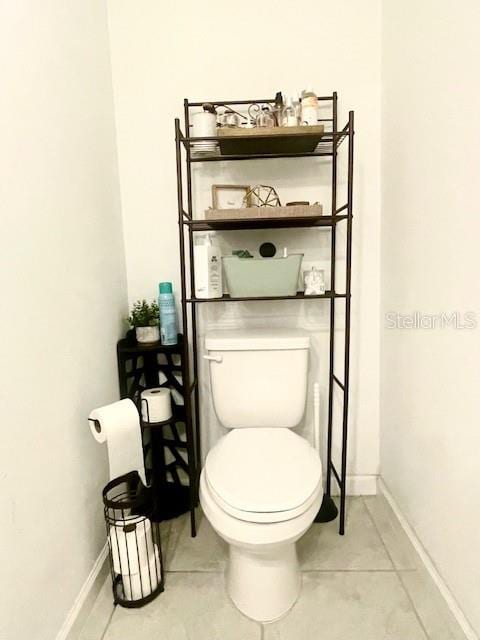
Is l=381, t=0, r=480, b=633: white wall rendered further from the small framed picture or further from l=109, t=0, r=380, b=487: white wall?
the small framed picture

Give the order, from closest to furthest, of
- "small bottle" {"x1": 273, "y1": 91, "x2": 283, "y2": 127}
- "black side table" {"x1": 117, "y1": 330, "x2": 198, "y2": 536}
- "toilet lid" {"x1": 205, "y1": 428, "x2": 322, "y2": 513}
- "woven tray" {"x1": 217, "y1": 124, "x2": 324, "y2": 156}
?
"toilet lid" {"x1": 205, "y1": 428, "x2": 322, "y2": 513}, "woven tray" {"x1": 217, "y1": 124, "x2": 324, "y2": 156}, "small bottle" {"x1": 273, "y1": 91, "x2": 283, "y2": 127}, "black side table" {"x1": 117, "y1": 330, "x2": 198, "y2": 536}

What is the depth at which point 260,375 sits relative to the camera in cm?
165

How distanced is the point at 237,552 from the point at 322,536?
0.49 m

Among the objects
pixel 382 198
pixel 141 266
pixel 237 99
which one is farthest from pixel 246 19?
pixel 141 266

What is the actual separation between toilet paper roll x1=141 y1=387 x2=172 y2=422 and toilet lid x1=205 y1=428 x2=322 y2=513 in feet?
0.94

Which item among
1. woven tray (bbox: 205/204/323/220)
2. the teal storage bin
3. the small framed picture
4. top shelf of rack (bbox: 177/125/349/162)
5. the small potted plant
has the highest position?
top shelf of rack (bbox: 177/125/349/162)

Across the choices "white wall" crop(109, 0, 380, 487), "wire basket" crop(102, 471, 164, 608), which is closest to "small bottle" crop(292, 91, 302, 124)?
"white wall" crop(109, 0, 380, 487)

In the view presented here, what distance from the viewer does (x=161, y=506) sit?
6.07 ft

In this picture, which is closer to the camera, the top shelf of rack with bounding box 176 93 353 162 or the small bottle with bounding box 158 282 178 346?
the top shelf of rack with bounding box 176 93 353 162

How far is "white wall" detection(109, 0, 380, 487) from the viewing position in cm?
170

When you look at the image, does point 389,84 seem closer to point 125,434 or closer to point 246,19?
point 246,19

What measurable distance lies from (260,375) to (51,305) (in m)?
0.80

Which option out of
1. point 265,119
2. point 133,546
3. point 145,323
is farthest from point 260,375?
point 265,119

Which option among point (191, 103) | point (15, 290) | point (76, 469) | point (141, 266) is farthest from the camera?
point (141, 266)
